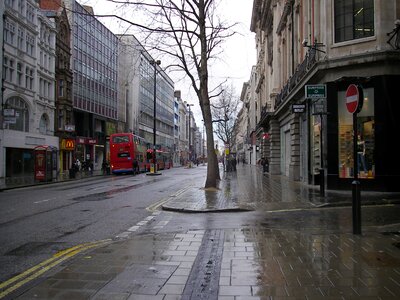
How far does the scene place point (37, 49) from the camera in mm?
40031

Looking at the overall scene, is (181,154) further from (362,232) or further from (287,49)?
(362,232)

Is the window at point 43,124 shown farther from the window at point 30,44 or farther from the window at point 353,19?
the window at point 353,19

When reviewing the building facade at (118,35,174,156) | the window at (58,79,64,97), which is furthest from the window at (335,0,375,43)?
the building facade at (118,35,174,156)

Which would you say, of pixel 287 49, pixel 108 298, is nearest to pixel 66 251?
pixel 108 298

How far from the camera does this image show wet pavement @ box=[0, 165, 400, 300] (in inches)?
189

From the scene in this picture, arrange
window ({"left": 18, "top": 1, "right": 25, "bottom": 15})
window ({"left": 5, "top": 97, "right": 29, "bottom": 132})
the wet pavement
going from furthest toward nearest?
window ({"left": 18, "top": 1, "right": 25, "bottom": 15}) < window ({"left": 5, "top": 97, "right": 29, "bottom": 132}) < the wet pavement

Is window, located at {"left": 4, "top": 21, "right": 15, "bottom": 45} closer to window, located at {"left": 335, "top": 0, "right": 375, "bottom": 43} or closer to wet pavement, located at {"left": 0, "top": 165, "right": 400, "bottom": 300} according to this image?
window, located at {"left": 335, "top": 0, "right": 375, "bottom": 43}

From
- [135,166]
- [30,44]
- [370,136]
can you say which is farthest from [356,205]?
[30,44]

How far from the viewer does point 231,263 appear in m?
6.07

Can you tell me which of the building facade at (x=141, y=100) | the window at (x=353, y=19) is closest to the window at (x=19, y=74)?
the building facade at (x=141, y=100)

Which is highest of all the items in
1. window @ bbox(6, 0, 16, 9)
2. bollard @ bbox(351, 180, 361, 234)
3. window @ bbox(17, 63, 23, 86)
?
window @ bbox(6, 0, 16, 9)

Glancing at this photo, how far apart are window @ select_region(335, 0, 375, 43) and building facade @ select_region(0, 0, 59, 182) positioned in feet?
74.0

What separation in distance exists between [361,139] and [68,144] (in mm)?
34600

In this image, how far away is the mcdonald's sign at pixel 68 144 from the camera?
4453 centimetres
